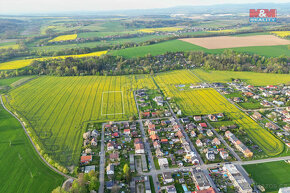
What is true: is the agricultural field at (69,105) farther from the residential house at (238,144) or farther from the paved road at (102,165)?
the residential house at (238,144)

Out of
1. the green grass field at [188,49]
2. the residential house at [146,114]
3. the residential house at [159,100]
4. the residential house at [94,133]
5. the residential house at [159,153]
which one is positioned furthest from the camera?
the green grass field at [188,49]

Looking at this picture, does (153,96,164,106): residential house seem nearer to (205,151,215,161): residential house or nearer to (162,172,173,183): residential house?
(205,151,215,161): residential house

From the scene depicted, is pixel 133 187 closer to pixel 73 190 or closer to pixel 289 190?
pixel 73 190

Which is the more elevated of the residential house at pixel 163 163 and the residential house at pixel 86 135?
the residential house at pixel 86 135

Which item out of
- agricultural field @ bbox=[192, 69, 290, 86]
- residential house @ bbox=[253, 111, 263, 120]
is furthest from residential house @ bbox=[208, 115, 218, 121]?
agricultural field @ bbox=[192, 69, 290, 86]

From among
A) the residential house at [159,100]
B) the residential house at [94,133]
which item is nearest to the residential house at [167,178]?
the residential house at [94,133]

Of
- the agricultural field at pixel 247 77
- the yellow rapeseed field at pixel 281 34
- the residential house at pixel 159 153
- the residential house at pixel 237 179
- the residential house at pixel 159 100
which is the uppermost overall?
the yellow rapeseed field at pixel 281 34

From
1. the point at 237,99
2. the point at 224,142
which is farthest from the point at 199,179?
the point at 237,99

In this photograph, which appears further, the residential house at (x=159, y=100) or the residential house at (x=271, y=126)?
the residential house at (x=159, y=100)
